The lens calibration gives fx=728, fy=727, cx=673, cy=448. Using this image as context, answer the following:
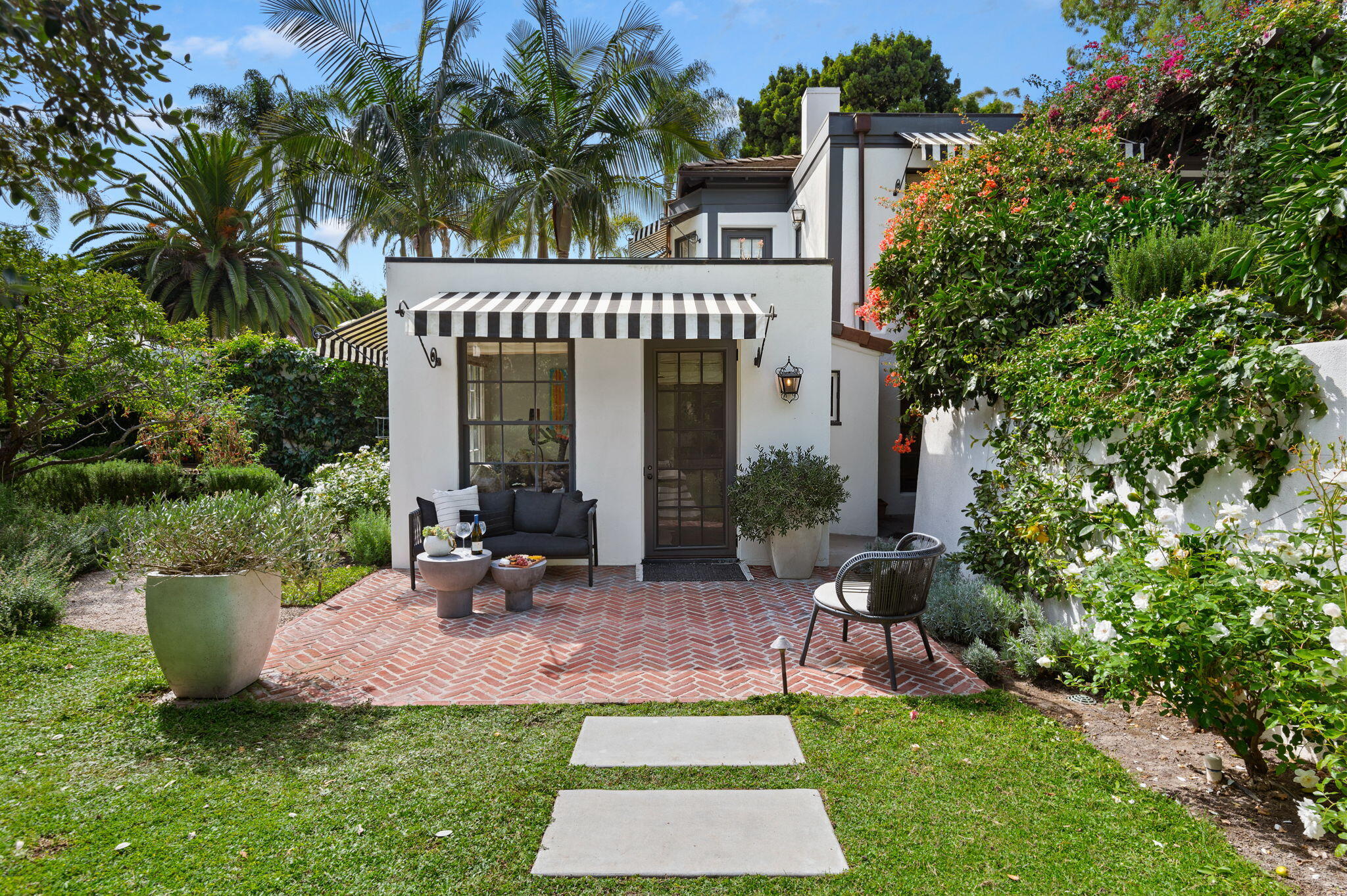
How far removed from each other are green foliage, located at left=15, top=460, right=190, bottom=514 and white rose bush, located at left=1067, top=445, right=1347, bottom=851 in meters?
14.0

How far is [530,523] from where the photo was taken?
10.2 meters

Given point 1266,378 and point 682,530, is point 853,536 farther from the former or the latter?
point 1266,378

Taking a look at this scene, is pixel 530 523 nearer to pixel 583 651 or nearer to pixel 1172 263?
pixel 583 651

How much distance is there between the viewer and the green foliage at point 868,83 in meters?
31.2

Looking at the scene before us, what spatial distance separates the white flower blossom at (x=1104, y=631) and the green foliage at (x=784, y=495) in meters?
5.46

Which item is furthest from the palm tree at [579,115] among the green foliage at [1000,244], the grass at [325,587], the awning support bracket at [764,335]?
the green foliage at [1000,244]

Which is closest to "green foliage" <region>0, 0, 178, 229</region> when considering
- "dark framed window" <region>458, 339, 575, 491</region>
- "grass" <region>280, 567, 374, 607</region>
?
"grass" <region>280, 567, 374, 607</region>

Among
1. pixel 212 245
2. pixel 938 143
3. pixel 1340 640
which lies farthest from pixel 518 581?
pixel 212 245

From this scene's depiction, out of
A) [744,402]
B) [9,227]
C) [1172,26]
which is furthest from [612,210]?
[1172,26]

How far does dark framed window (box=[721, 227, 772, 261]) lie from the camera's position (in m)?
19.1

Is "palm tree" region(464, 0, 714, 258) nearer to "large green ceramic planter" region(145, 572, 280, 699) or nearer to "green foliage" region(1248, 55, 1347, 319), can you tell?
"large green ceramic planter" region(145, 572, 280, 699)

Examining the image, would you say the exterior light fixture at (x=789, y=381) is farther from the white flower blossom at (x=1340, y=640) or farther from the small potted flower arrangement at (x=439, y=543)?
the white flower blossom at (x=1340, y=640)

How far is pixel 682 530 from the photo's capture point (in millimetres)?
11148

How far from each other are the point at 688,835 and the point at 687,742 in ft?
3.84
